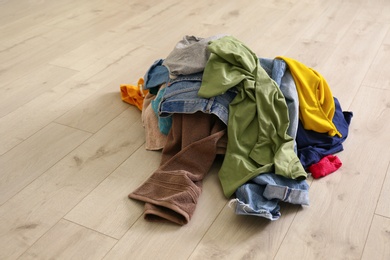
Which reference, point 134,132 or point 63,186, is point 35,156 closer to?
point 63,186

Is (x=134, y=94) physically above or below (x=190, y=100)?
below

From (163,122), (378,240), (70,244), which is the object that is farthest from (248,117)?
(70,244)

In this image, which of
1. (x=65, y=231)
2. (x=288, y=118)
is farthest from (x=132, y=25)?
(x=65, y=231)

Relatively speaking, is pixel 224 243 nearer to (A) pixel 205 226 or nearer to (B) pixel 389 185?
(A) pixel 205 226

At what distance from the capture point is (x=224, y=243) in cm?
149

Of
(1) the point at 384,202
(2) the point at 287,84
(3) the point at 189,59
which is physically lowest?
(1) the point at 384,202

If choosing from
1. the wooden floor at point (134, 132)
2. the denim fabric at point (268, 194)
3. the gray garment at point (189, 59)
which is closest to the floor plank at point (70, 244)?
the wooden floor at point (134, 132)

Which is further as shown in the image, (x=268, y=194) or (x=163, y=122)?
(x=163, y=122)

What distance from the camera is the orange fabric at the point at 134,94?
83.3 inches

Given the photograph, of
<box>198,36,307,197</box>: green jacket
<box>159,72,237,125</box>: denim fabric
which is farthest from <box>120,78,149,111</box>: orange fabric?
<box>198,36,307,197</box>: green jacket

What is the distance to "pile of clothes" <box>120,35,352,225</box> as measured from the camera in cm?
161

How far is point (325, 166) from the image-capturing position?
1.76 m

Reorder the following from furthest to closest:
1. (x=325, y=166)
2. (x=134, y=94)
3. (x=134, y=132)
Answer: (x=134, y=94) < (x=134, y=132) < (x=325, y=166)

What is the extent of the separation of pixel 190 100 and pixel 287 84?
0.32 meters
